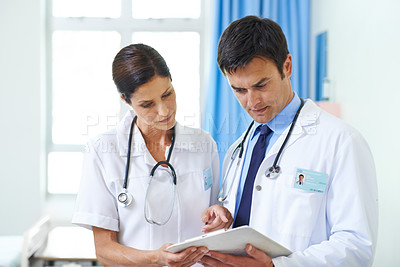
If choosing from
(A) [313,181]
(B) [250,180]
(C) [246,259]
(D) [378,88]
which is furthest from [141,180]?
(D) [378,88]

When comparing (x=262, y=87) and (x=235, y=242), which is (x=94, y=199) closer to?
(x=235, y=242)

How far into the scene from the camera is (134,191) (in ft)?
4.71

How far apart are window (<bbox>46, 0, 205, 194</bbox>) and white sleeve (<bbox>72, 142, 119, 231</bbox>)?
2.23 m

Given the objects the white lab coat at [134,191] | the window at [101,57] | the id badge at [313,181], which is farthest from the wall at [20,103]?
the id badge at [313,181]

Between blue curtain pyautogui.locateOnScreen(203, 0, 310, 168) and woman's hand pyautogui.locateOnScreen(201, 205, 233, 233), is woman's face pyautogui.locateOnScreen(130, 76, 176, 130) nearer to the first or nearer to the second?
woman's hand pyautogui.locateOnScreen(201, 205, 233, 233)

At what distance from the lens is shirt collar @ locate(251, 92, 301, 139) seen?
4.42ft

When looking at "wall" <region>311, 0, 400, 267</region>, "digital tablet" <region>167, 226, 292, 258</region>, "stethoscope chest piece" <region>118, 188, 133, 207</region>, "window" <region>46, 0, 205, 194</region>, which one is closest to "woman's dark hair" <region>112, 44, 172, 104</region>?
"stethoscope chest piece" <region>118, 188, 133, 207</region>

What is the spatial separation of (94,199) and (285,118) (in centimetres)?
73

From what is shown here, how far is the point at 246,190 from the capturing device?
1.35 metres

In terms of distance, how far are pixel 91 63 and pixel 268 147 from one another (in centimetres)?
276

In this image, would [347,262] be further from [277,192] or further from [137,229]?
[137,229]

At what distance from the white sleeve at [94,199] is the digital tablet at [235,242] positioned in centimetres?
39

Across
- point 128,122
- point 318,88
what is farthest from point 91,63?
point 128,122

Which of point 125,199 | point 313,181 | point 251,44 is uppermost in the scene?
point 251,44
